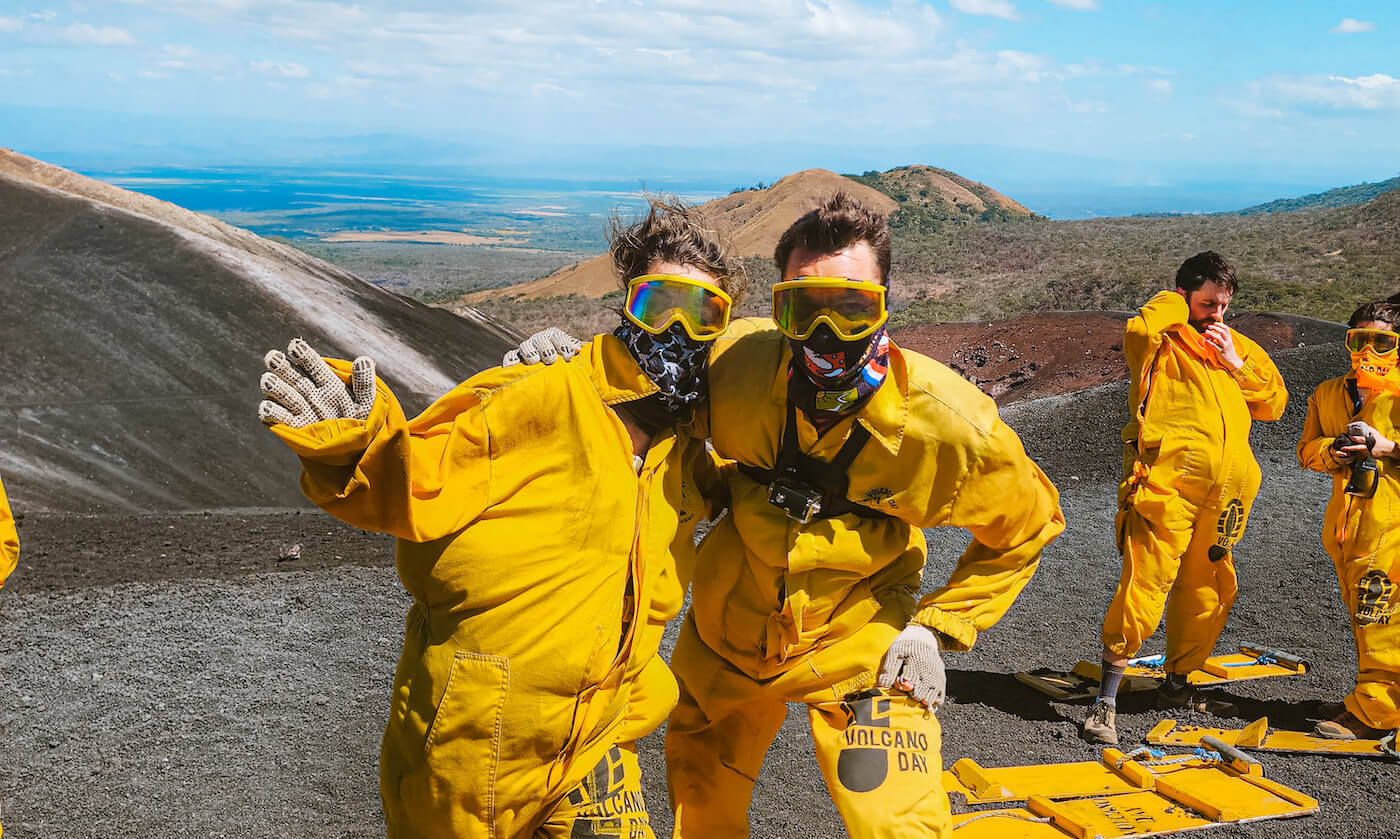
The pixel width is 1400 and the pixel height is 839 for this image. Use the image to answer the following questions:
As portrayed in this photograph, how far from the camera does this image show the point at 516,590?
2.49 meters

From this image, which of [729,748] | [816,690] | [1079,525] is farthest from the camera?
[1079,525]

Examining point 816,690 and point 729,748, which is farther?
point 729,748

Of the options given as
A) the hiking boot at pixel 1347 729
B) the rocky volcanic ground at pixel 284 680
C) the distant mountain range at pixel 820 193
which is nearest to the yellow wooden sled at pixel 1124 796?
the rocky volcanic ground at pixel 284 680

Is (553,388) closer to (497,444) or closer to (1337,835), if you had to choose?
(497,444)

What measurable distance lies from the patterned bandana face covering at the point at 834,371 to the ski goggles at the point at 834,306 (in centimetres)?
3

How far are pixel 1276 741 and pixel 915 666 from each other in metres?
3.86

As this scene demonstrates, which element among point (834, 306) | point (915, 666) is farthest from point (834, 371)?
point (915, 666)

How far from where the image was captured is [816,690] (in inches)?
122

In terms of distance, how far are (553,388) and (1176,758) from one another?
452 cm

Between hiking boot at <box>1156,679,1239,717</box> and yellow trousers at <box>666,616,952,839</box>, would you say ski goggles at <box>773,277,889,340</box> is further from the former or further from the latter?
hiking boot at <box>1156,679,1239,717</box>

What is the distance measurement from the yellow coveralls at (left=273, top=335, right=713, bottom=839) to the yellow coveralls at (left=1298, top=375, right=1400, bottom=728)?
4.85 m

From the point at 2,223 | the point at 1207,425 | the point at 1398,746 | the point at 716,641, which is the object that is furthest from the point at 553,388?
the point at 2,223

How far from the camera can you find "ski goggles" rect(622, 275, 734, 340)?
2631mm

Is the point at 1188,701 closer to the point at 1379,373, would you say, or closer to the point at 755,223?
the point at 1379,373
